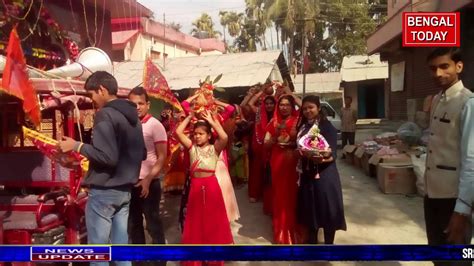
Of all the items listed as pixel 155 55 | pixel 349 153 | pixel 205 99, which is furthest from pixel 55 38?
pixel 155 55

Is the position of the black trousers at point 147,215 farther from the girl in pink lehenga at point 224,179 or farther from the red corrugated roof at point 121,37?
the red corrugated roof at point 121,37

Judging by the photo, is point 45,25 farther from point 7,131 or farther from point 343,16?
point 343,16

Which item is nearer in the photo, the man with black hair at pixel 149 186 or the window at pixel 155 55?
the man with black hair at pixel 149 186

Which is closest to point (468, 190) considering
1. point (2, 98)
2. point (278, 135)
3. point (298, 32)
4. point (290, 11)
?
point (278, 135)

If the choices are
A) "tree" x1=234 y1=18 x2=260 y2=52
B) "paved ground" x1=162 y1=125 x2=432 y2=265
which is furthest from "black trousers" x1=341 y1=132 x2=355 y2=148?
"tree" x1=234 y1=18 x2=260 y2=52

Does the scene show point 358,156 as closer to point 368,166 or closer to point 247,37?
point 368,166

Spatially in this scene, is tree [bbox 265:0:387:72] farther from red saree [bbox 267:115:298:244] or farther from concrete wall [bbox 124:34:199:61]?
red saree [bbox 267:115:298:244]

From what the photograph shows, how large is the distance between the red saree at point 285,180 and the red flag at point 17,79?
235 cm

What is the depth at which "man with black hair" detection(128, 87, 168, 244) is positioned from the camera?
11.7 ft

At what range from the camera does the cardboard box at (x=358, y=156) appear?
7.90 metres

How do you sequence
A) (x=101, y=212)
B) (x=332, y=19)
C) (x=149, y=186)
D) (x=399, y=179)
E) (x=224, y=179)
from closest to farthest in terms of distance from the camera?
(x=101, y=212), (x=149, y=186), (x=224, y=179), (x=399, y=179), (x=332, y=19)

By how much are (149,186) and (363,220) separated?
9.46 ft

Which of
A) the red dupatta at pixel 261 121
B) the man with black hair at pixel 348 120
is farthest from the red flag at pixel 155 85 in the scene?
the man with black hair at pixel 348 120

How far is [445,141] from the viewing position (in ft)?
7.93
